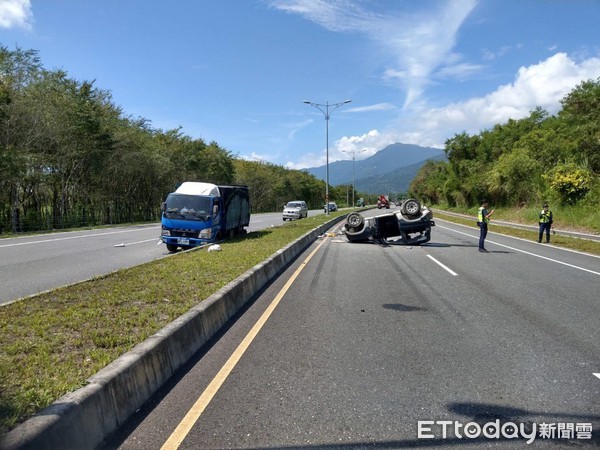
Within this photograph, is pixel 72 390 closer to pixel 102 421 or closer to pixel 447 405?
pixel 102 421

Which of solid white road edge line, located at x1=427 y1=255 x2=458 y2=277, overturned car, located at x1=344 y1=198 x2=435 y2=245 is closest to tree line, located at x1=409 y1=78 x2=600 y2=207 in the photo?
overturned car, located at x1=344 y1=198 x2=435 y2=245

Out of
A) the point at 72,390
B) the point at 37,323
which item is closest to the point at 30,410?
the point at 72,390

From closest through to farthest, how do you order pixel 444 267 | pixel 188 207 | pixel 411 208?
pixel 444 267
pixel 188 207
pixel 411 208

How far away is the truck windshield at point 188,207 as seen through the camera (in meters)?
17.5

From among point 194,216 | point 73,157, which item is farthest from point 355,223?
point 73,157

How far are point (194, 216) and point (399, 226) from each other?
8250mm

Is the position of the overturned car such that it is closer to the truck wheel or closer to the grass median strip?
the truck wheel

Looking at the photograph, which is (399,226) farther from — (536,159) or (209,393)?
(536,159)

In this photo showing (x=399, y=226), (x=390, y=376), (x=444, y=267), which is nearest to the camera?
(x=390, y=376)

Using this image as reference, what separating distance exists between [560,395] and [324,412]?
2.10 metres

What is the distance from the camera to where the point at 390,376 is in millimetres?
4727

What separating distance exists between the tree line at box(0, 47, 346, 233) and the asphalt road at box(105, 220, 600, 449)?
2483 centimetres

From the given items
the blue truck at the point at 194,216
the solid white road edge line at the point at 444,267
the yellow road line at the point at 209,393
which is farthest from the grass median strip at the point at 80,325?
the blue truck at the point at 194,216

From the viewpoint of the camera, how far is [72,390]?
3605mm
